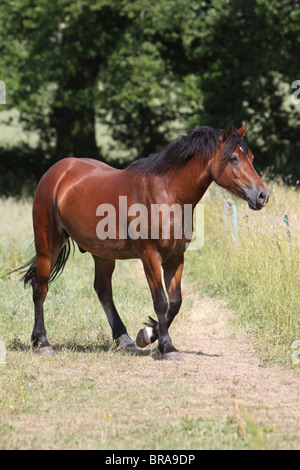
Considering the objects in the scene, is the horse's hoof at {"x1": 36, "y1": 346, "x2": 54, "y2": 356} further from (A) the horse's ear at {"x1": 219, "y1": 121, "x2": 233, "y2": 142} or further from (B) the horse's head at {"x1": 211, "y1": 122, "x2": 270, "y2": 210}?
(A) the horse's ear at {"x1": 219, "y1": 121, "x2": 233, "y2": 142}

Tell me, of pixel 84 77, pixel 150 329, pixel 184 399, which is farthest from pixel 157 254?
pixel 84 77

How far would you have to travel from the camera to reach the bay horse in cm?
566

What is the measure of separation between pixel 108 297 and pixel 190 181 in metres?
1.69

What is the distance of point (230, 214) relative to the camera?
11008mm

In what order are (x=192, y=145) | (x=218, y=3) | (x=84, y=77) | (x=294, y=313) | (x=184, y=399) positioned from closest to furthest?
1. (x=184, y=399)
2. (x=192, y=145)
3. (x=294, y=313)
4. (x=218, y=3)
5. (x=84, y=77)

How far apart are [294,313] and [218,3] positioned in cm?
1221

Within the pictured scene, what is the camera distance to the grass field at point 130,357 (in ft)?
13.8

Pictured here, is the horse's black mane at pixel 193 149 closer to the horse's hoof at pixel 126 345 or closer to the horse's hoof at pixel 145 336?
the horse's hoof at pixel 145 336

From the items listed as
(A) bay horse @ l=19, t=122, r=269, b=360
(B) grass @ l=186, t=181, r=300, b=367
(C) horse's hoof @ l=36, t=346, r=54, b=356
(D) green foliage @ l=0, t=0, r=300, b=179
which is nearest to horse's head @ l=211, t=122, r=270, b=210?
(A) bay horse @ l=19, t=122, r=269, b=360

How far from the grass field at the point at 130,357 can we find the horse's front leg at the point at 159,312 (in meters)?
0.17

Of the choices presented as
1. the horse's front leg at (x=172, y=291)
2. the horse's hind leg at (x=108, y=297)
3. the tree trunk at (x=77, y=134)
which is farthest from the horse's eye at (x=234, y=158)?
the tree trunk at (x=77, y=134)

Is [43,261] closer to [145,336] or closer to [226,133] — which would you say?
[145,336]

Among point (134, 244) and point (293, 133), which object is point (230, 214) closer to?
point (134, 244)

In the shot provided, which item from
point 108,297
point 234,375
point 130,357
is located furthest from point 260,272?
point 234,375
